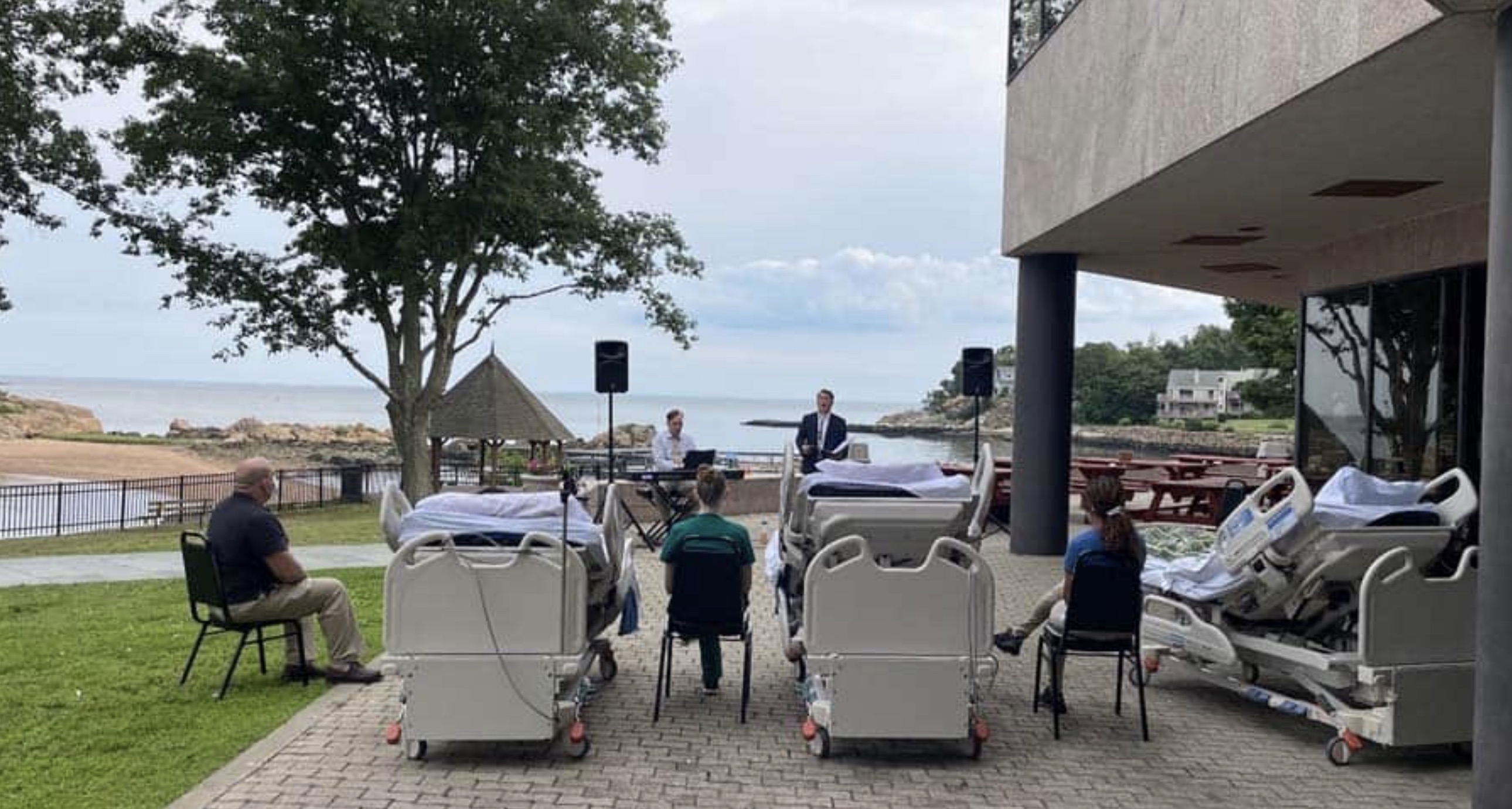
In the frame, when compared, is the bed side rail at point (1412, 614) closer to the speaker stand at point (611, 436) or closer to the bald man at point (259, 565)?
the speaker stand at point (611, 436)

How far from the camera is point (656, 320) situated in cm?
2027

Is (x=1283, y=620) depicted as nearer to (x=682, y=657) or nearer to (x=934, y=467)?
(x=934, y=467)

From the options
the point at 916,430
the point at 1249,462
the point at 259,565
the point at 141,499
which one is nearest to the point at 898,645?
the point at 259,565

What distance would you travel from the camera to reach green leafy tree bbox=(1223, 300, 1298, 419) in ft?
81.7

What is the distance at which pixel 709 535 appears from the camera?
5641 millimetres

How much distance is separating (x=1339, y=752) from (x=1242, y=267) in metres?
9.01

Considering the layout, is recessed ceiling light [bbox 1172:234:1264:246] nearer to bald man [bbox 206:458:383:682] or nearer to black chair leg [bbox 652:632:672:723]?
black chair leg [bbox 652:632:672:723]

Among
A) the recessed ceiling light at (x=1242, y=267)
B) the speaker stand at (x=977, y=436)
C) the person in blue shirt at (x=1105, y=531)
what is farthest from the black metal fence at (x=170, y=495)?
the person in blue shirt at (x=1105, y=531)

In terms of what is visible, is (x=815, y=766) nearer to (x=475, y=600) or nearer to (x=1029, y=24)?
(x=475, y=600)

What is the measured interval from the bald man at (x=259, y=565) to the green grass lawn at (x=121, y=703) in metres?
0.47

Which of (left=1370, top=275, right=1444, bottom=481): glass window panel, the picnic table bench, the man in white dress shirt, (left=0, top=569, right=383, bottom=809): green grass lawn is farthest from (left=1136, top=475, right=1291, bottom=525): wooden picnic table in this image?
the picnic table bench

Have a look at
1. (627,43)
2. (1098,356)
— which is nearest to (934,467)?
(627,43)

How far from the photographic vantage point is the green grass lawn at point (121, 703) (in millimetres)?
4562

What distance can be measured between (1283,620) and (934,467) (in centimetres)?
204
